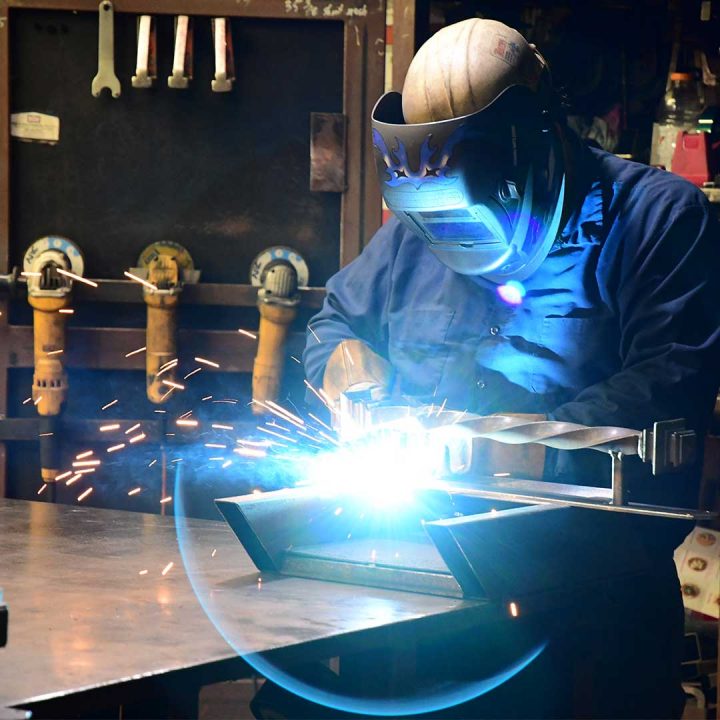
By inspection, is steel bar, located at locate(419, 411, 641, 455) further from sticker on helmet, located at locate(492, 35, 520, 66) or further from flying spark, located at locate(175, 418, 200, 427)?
flying spark, located at locate(175, 418, 200, 427)

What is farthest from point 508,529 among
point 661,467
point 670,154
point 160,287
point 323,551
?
point 670,154

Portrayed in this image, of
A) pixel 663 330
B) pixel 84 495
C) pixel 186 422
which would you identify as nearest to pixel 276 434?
pixel 186 422

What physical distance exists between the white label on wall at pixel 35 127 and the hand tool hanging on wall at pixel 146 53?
1.02 ft

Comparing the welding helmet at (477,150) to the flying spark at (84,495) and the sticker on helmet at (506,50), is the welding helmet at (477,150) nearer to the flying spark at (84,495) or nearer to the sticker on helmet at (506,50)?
the sticker on helmet at (506,50)

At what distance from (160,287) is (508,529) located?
2.13 m

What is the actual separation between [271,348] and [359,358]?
3.91 ft

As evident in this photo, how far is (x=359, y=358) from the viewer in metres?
2.90

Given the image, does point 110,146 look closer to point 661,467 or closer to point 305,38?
point 305,38

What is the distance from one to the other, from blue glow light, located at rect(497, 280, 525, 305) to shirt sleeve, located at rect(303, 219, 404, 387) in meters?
0.32

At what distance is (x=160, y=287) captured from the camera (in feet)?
13.3

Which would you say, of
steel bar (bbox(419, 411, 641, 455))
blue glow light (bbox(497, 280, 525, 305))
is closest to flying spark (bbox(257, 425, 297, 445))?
blue glow light (bbox(497, 280, 525, 305))

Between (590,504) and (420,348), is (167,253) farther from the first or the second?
(590,504)

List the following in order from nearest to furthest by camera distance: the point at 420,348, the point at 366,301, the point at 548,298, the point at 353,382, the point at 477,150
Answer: the point at 477,150 < the point at 353,382 < the point at 548,298 < the point at 420,348 < the point at 366,301

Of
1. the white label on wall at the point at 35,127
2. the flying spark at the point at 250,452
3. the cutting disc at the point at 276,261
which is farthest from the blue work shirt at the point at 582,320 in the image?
the white label on wall at the point at 35,127
